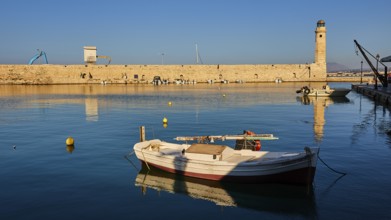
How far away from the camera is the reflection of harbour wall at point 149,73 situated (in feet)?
285

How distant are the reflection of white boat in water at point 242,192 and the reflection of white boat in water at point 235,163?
0.21 m

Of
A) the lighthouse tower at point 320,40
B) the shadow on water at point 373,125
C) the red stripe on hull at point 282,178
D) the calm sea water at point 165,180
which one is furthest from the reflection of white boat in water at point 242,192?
the lighthouse tower at point 320,40

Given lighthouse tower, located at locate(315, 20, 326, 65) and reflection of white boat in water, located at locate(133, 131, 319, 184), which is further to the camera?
lighthouse tower, located at locate(315, 20, 326, 65)

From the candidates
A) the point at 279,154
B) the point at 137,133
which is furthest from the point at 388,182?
the point at 137,133

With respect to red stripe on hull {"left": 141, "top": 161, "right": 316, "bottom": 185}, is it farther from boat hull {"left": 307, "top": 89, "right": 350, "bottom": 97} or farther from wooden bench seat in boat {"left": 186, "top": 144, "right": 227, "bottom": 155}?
boat hull {"left": 307, "top": 89, "right": 350, "bottom": 97}

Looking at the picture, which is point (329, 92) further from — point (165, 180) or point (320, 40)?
point (320, 40)

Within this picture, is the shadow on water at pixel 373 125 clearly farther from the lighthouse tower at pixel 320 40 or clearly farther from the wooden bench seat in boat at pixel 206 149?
the lighthouse tower at pixel 320 40

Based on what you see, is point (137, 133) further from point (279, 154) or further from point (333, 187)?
point (333, 187)

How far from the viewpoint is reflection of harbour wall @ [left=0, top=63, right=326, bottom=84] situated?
87.0 meters

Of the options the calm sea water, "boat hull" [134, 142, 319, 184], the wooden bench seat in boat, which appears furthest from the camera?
the wooden bench seat in boat

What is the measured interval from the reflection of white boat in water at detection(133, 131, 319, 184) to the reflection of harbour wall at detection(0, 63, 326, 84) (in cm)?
7806

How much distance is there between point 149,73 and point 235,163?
265 feet

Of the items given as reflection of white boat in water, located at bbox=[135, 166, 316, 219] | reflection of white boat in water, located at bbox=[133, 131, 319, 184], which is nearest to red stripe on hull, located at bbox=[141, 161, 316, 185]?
reflection of white boat in water, located at bbox=[133, 131, 319, 184]

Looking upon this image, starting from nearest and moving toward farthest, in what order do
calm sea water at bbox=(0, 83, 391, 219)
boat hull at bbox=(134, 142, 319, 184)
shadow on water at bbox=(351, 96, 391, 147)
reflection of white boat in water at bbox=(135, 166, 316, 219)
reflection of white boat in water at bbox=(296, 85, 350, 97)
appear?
1. calm sea water at bbox=(0, 83, 391, 219)
2. reflection of white boat in water at bbox=(135, 166, 316, 219)
3. boat hull at bbox=(134, 142, 319, 184)
4. shadow on water at bbox=(351, 96, 391, 147)
5. reflection of white boat in water at bbox=(296, 85, 350, 97)
